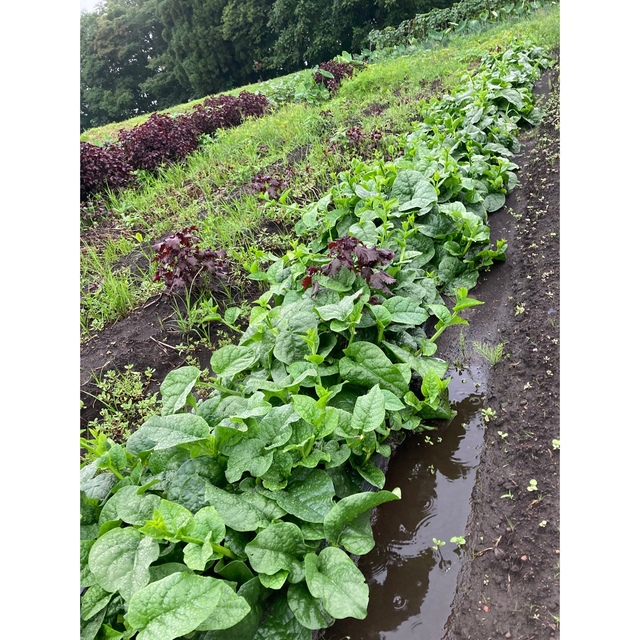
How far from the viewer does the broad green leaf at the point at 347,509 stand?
138 cm

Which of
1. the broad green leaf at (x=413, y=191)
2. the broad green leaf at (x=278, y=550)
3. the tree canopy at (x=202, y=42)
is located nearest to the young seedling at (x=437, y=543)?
the broad green leaf at (x=278, y=550)

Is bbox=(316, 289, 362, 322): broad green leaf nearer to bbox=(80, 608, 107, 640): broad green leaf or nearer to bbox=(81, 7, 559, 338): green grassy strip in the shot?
bbox=(80, 608, 107, 640): broad green leaf

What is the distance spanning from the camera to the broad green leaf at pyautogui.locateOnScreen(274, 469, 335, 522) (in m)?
1.43

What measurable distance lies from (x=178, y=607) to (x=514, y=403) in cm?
152

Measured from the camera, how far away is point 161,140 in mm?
6930

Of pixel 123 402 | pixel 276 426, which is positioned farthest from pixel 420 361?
pixel 123 402

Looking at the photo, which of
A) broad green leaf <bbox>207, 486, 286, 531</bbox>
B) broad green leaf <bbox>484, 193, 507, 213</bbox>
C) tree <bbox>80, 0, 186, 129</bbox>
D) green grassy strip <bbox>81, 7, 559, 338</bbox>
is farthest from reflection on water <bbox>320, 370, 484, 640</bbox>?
tree <bbox>80, 0, 186, 129</bbox>

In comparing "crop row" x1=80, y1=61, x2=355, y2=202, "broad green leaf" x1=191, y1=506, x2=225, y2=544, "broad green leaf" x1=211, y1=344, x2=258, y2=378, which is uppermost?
"crop row" x1=80, y1=61, x2=355, y2=202

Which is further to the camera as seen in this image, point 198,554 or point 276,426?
point 276,426

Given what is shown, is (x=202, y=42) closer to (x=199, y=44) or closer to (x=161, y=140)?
(x=199, y=44)

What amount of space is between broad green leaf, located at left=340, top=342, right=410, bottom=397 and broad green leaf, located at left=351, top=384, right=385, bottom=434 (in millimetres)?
221

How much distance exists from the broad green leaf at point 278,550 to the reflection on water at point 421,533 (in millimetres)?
282

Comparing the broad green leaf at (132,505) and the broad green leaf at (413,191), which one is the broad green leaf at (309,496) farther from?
the broad green leaf at (413,191)

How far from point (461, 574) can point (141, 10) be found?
101 ft
